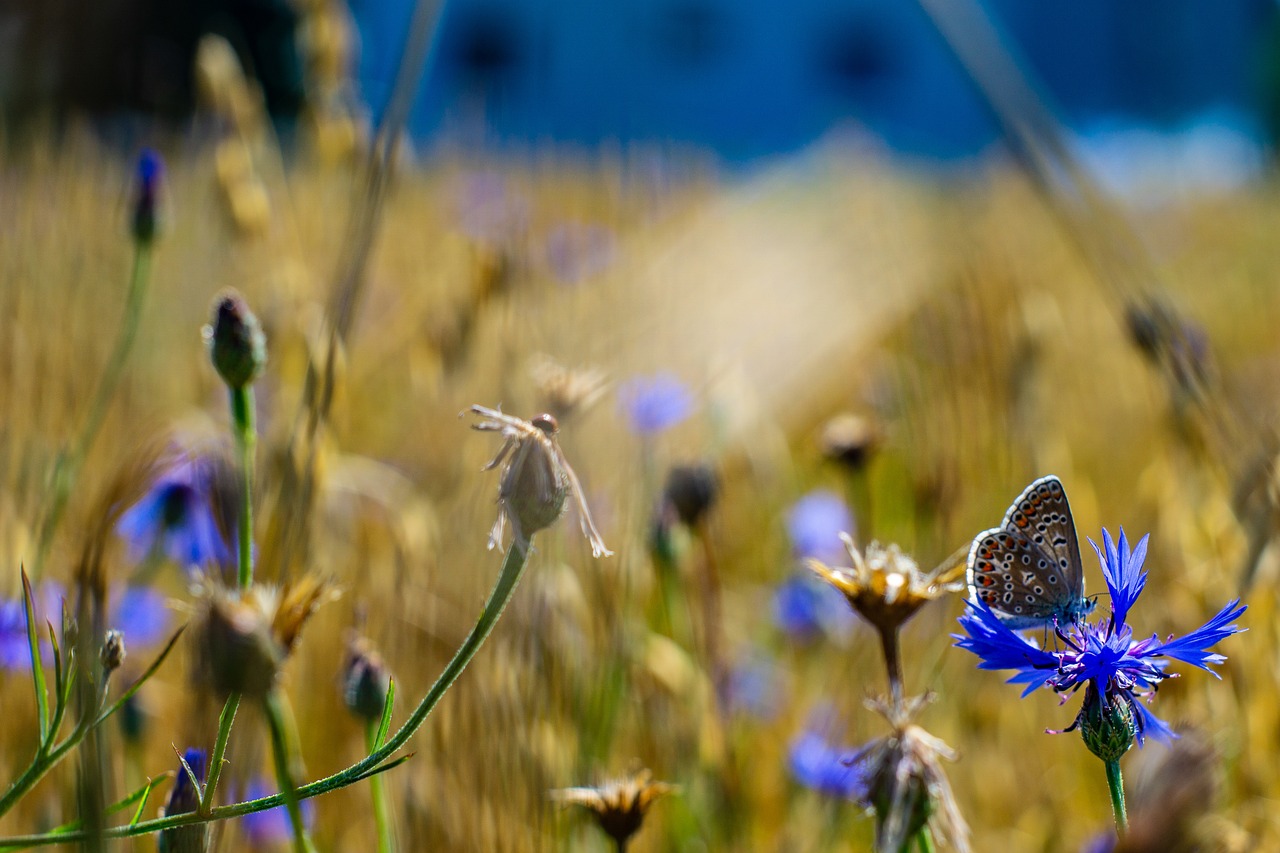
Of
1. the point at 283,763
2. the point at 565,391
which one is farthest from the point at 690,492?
the point at 283,763

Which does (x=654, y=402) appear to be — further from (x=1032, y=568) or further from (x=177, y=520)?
(x=1032, y=568)

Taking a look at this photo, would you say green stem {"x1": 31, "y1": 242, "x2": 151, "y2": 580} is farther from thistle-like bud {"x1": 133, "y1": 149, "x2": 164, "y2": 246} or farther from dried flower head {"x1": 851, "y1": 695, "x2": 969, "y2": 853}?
dried flower head {"x1": 851, "y1": 695, "x2": 969, "y2": 853}

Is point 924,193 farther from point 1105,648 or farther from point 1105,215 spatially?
point 1105,648

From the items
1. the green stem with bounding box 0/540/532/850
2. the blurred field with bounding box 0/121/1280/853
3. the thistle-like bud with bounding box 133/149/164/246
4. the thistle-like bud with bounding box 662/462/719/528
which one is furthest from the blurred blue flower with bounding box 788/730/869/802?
the thistle-like bud with bounding box 133/149/164/246

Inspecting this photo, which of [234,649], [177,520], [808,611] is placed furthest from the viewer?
[808,611]

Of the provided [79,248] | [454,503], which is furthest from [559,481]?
[79,248]

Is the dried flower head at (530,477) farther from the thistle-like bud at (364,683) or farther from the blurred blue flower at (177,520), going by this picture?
the blurred blue flower at (177,520)
